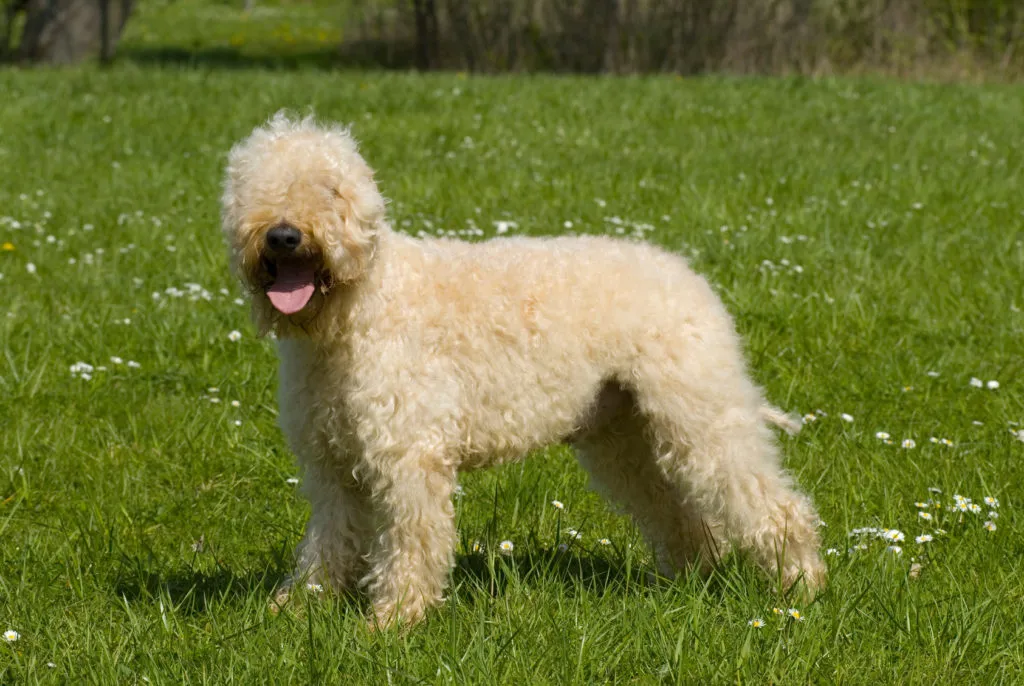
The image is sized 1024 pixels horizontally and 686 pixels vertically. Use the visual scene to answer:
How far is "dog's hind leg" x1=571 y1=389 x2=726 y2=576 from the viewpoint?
168 inches

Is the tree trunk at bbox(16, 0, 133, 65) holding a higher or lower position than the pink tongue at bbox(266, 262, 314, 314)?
lower

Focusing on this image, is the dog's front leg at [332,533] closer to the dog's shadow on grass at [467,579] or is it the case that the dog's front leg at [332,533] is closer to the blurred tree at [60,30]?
the dog's shadow on grass at [467,579]

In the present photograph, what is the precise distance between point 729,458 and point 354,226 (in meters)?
1.47

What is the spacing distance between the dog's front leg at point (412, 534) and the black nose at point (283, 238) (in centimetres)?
71

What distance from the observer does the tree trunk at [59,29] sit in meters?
19.4

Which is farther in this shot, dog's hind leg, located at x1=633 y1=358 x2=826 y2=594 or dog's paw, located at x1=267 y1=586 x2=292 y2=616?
dog's hind leg, located at x1=633 y1=358 x2=826 y2=594

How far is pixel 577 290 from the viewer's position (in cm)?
400

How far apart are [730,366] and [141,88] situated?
1072cm

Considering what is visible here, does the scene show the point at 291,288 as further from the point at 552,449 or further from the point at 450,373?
the point at 552,449

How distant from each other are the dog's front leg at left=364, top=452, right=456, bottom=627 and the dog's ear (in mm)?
603

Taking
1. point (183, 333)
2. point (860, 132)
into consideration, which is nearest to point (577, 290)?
point (183, 333)

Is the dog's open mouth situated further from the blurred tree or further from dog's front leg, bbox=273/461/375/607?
the blurred tree

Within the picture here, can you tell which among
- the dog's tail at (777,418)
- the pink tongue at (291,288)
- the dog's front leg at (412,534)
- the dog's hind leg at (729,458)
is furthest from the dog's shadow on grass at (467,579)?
the pink tongue at (291,288)

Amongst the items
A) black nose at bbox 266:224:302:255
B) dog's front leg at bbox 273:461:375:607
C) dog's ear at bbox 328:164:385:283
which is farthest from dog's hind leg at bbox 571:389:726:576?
black nose at bbox 266:224:302:255
